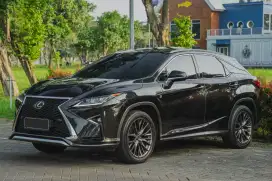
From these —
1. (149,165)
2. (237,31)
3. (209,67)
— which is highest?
(237,31)

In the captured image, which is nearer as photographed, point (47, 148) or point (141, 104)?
point (141, 104)

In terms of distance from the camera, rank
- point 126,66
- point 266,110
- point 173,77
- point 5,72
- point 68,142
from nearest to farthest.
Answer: point 68,142
point 173,77
point 126,66
point 266,110
point 5,72

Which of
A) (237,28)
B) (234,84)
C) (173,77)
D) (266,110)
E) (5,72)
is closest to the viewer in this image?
(173,77)

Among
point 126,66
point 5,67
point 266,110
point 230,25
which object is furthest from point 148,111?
point 230,25

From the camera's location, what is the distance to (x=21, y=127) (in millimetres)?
7770

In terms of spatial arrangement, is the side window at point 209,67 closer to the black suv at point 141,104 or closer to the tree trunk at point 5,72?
the black suv at point 141,104

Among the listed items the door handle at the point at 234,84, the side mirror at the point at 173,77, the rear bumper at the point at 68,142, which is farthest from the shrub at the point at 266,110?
the rear bumper at the point at 68,142

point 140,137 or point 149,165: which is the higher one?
point 140,137

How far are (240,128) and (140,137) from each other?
97.9 inches

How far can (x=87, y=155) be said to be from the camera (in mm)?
8578

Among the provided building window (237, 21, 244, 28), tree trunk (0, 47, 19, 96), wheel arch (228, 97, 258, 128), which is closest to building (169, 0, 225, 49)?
building window (237, 21, 244, 28)

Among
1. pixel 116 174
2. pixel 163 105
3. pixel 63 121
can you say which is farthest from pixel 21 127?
pixel 163 105

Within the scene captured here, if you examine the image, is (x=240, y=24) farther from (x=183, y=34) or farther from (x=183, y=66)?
Answer: (x=183, y=66)

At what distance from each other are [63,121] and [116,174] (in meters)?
1.05
